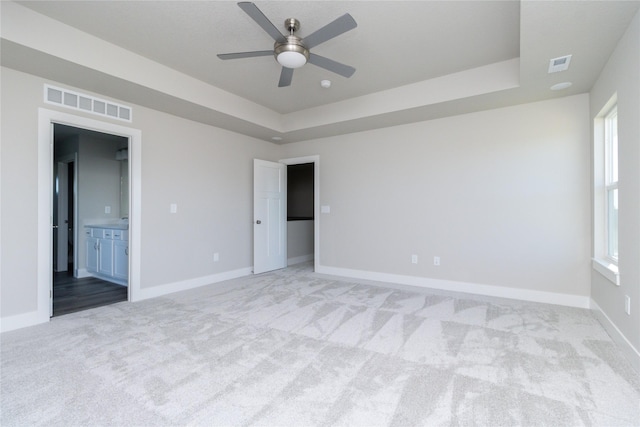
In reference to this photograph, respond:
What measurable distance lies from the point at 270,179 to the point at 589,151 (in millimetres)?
4409

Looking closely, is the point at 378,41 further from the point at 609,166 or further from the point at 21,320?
the point at 21,320

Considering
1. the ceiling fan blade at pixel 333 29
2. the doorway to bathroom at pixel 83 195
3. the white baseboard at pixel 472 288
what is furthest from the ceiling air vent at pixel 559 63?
the doorway to bathroom at pixel 83 195

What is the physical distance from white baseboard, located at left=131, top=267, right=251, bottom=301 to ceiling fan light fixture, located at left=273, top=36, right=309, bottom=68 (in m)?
3.20

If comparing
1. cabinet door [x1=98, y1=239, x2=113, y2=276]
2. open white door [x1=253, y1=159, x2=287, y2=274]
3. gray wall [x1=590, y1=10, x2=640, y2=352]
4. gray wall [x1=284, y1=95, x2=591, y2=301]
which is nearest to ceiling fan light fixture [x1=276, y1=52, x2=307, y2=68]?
gray wall [x1=590, y1=10, x2=640, y2=352]

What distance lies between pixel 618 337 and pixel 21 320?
5.21 meters

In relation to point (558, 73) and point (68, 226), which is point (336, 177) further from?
point (68, 226)

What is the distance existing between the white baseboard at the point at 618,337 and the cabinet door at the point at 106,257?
→ 5.89 metres

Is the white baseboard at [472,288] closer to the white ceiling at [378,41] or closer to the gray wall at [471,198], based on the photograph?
the gray wall at [471,198]

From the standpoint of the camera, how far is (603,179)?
3145 millimetres

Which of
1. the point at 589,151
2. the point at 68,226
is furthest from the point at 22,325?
the point at 589,151

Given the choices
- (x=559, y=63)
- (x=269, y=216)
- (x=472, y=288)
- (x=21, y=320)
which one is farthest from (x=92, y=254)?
(x=559, y=63)

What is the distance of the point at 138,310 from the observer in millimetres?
3336

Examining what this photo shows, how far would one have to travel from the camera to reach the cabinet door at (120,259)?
436cm

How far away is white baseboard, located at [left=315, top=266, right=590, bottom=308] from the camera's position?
3461 mm
